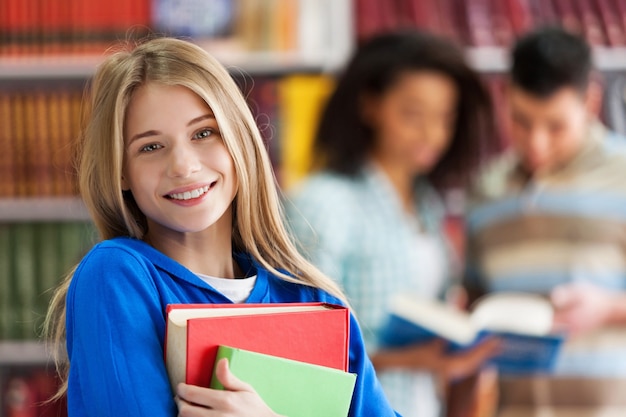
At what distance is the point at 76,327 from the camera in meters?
0.83

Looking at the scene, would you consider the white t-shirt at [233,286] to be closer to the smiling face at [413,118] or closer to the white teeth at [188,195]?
the white teeth at [188,195]

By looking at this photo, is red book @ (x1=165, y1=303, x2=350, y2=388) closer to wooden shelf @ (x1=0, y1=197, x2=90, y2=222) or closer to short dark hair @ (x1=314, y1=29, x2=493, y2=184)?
short dark hair @ (x1=314, y1=29, x2=493, y2=184)

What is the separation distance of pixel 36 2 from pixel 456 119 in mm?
1352

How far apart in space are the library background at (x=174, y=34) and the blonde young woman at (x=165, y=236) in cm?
198

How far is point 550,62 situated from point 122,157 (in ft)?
6.03

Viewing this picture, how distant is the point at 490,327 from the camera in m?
2.30

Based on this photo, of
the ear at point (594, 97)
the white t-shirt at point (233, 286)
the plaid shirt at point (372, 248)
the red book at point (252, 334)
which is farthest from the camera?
the ear at point (594, 97)

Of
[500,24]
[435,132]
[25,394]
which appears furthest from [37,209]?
[500,24]

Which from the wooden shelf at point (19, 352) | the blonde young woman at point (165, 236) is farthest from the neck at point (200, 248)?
the wooden shelf at point (19, 352)

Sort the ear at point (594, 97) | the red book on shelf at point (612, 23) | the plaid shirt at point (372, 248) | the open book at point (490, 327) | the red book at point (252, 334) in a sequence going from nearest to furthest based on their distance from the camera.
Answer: the red book at point (252, 334) < the open book at point (490, 327) < the plaid shirt at point (372, 248) < the ear at point (594, 97) < the red book on shelf at point (612, 23)

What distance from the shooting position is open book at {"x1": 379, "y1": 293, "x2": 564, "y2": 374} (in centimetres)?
222

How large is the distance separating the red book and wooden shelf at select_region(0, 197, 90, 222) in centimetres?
220

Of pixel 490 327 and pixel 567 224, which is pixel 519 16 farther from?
pixel 490 327

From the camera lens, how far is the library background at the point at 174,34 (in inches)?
116
